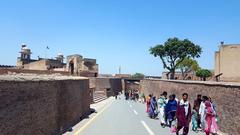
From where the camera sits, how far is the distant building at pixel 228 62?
5044 centimetres

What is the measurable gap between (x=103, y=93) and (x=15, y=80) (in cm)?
5938

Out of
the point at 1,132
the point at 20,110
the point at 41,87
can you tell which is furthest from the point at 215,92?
the point at 1,132

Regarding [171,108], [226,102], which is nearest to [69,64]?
[171,108]

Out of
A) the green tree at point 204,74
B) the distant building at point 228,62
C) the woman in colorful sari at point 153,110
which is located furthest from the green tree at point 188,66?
the woman in colorful sari at point 153,110

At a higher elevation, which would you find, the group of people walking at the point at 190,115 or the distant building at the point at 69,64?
the distant building at the point at 69,64

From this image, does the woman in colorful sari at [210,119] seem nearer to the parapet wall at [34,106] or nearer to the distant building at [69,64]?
the parapet wall at [34,106]

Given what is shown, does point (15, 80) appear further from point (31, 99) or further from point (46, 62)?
point (46, 62)

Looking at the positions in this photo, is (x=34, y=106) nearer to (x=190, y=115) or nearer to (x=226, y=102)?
(x=190, y=115)

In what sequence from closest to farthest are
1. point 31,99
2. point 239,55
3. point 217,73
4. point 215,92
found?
point 31,99
point 215,92
point 239,55
point 217,73

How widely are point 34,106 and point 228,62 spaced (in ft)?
148

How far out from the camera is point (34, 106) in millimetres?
10758

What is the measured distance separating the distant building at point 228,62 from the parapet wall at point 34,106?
37.6m

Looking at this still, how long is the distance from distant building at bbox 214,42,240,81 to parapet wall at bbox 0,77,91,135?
123 ft

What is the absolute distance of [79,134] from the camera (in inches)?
582
